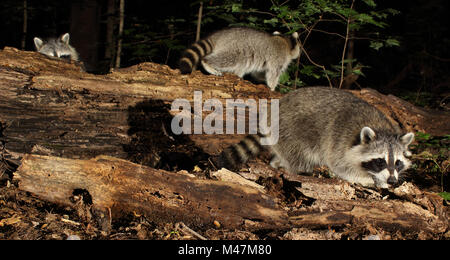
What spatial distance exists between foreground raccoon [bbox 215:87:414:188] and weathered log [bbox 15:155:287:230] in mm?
619

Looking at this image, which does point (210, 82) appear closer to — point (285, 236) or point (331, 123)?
point (331, 123)

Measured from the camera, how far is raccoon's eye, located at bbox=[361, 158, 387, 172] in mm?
3465

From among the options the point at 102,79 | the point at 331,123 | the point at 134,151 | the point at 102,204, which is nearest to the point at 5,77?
the point at 102,79

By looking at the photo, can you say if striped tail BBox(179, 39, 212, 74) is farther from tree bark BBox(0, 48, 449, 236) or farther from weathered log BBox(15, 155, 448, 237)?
weathered log BBox(15, 155, 448, 237)

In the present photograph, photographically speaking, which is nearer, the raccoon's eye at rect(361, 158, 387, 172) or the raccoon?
the raccoon's eye at rect(361, 158, 387, 172)

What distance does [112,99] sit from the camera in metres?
3.72

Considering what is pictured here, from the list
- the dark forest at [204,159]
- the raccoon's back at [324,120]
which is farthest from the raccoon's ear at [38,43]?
the raccoon's back at [324,120]

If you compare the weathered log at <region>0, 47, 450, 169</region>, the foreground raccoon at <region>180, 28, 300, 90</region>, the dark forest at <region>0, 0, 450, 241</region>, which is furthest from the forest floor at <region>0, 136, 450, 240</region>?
the foreground raccoon at <region>180, 28, 300, 90</region>

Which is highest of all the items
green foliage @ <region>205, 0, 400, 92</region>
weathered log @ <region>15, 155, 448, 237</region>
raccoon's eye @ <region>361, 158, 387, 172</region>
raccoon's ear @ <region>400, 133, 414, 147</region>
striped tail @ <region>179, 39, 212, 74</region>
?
green foliage @ <region>205, 0, 400, 92</region>

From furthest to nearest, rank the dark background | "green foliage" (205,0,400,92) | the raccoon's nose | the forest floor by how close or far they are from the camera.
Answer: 1. the dark background
2. "green foliage" (205,0,400,92)
3. the raccoon's nose
4. the forest floor

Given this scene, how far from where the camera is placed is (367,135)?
349 centimetres

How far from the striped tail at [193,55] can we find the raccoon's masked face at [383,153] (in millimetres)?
2334

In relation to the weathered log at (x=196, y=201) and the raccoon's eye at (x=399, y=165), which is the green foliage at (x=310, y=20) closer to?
the raccoon's eye at (x=399, y=165)

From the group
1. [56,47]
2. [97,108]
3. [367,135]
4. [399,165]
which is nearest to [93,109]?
[97,108]
